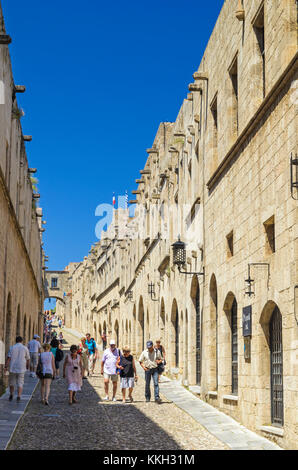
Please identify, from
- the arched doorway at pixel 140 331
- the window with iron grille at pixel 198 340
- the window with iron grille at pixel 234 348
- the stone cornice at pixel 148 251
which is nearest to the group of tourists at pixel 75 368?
the window with iron grille at pixel 198 340

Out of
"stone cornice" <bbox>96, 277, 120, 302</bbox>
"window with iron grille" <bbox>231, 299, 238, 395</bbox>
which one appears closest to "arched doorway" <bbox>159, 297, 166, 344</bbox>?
"window with iron grille" <bbox>231, 299, 238, 395</bbox>

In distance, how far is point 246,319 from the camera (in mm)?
12664

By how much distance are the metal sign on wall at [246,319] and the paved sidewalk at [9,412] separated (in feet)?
14.3

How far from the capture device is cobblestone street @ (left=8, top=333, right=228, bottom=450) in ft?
35.4

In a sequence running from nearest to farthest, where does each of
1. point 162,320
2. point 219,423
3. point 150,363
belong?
point 219,423
point 150,363
point 162,320

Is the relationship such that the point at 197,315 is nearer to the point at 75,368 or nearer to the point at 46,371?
the point at 75,368

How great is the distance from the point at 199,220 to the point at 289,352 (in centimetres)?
870

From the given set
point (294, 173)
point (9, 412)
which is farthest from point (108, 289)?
point (294, 173)

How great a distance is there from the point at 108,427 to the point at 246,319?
3161 millimetres

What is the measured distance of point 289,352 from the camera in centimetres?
1016

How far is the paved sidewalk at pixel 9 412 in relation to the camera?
10865 mm

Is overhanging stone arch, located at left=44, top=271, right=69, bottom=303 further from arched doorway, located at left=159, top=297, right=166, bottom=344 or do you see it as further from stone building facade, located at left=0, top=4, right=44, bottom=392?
stone building facade, located at left=0, top=4, right=44, bottom=392

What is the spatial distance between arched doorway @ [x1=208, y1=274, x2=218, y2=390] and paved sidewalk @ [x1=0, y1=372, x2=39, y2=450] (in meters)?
4.27

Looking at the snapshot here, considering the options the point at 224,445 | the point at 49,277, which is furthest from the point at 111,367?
the point at 49,277
